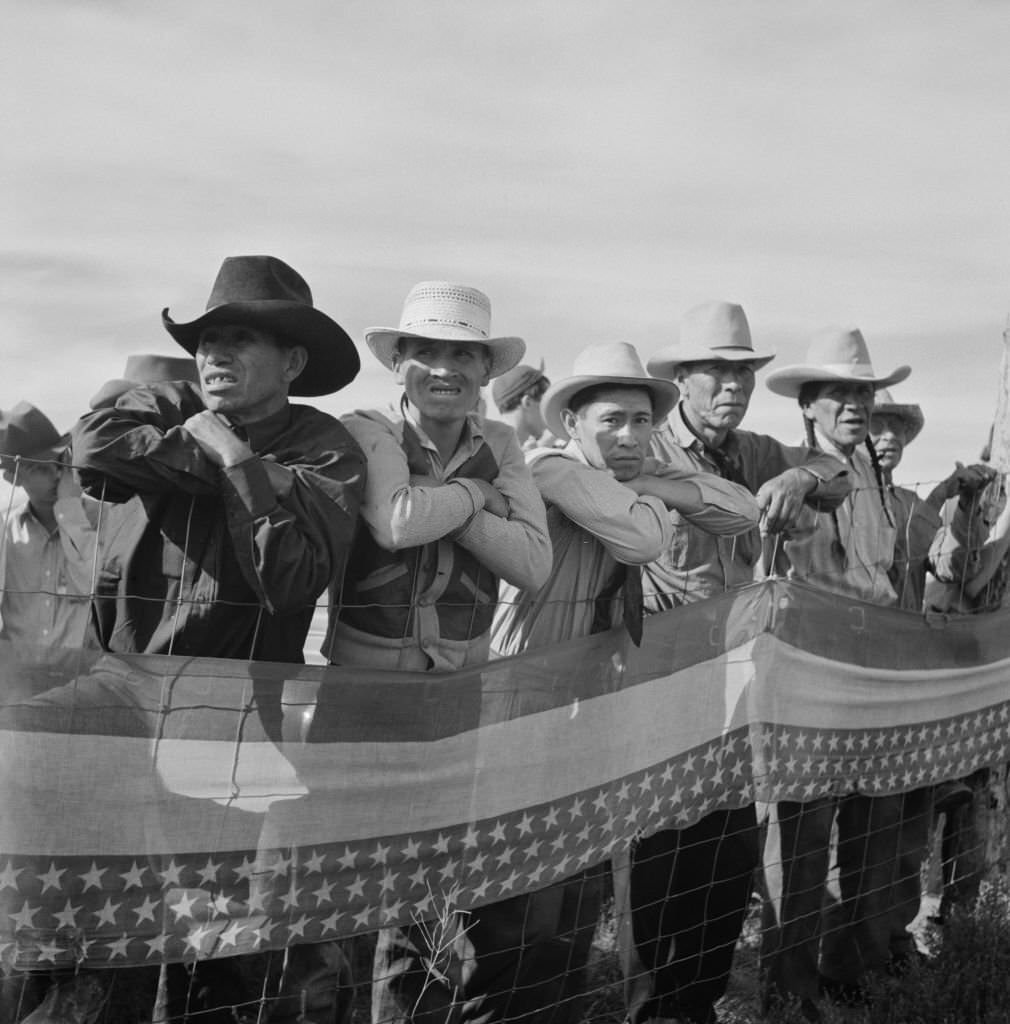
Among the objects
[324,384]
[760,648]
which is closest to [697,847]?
[760,648]

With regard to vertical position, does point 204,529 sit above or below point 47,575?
above

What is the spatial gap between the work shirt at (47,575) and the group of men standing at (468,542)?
14 millimetres

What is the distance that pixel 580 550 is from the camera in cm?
477

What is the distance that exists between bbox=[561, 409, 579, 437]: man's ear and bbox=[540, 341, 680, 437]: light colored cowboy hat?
0.01 metres

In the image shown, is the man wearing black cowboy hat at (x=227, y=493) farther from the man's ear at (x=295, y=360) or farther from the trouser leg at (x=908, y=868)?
the trouser leg at (x=908, y=868)

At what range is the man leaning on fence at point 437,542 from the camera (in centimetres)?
409

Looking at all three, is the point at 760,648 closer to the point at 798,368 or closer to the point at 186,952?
the point at 798,368

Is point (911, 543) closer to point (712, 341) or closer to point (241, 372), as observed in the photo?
point (712, 341)

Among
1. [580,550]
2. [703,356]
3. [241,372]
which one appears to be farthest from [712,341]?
[241,372]

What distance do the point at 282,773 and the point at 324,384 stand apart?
115 centimetres

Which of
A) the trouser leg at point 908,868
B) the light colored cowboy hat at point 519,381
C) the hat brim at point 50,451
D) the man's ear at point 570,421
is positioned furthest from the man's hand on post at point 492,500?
the light colored cowboy hat at point 519,381

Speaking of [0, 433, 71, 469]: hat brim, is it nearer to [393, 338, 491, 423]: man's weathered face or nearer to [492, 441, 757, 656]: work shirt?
[393, 338, 491, 423]: man's weathered face

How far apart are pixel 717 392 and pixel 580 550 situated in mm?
1295

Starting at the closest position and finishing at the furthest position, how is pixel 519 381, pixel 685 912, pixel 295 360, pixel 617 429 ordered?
pixel 295 360, pixel 617 429, pixel 685 912, pixel 519 381
